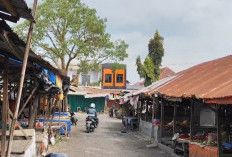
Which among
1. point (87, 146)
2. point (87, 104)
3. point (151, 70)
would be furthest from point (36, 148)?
point (87, 104)

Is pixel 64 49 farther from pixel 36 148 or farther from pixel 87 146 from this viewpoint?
pixel 36 148

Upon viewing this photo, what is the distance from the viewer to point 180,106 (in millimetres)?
18016

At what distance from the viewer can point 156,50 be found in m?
32.4

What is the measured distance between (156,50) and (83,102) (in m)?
18.5

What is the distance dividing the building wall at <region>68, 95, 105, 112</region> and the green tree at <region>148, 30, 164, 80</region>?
16140 mm

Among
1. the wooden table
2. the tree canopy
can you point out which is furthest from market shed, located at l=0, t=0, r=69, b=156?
the tree canopy

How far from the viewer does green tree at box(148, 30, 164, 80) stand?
3244 centimetres

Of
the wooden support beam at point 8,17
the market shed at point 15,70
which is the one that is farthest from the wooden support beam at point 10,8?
the wooden support beam at point 8,17

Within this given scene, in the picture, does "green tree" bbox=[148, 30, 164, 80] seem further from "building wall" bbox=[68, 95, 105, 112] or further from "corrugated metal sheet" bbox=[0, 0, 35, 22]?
"corrugated metal sheet" bbox=[0, 0, 35, 22]

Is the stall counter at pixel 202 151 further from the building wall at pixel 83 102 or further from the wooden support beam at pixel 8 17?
the building wall at pixel 83 102

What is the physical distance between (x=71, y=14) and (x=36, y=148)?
51.2 feet

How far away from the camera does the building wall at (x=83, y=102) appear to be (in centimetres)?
4744

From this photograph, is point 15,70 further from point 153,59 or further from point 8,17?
point 153,59

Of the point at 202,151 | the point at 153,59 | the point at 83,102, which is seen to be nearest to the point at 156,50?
the point at 153,59
